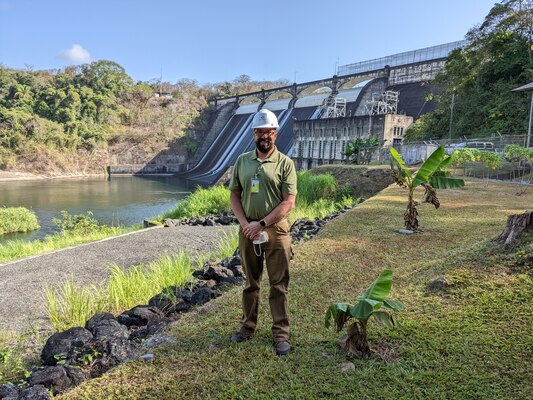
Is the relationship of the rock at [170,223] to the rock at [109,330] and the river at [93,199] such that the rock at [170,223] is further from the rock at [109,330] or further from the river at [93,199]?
the rock at [109,330]

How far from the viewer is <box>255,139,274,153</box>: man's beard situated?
2307 millimetres

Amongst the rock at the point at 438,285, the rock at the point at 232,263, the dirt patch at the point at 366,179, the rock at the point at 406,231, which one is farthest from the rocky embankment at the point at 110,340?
the dirt patch at the point at 366,179

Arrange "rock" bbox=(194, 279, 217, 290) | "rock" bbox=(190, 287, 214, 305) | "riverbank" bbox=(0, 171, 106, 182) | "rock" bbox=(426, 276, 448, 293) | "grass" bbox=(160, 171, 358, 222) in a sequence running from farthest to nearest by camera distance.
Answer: "riverbank" bbox=(0, 171, 106, 182) → "grass" bbox=(160, 171, 358, 222) → "rock" bbox=(194, 279, 217, 290) → "rock" bbox=(190, 287, 214, 305) → "rock" bbox=(426, 276, 448, 293)

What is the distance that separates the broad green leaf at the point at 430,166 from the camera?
484cm

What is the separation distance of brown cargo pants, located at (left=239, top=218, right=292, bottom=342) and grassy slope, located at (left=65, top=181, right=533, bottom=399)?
0.22 metres

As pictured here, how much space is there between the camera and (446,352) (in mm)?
2270

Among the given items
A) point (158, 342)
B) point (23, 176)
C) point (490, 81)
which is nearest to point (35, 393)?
point (158, 342)

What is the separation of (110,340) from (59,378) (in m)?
0.54

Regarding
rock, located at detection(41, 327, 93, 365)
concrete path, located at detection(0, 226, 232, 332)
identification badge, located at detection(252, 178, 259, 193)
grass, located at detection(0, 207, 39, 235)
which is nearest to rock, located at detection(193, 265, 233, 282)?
concrete path, located at detection(0, 226, 232, 332)

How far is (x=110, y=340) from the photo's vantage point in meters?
2.98

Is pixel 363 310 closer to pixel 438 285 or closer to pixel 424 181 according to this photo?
pixel 438 285

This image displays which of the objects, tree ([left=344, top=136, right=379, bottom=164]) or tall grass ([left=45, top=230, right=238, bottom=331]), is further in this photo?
tree ([left=344, top=136, right=379, bottom=164])

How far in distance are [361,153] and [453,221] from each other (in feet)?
41.1

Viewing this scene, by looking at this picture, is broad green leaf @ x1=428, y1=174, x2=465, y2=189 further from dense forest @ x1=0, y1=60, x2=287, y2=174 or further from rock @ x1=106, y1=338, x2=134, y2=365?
dense forest @ x1=0, y1=60, x2=287, y2=174
